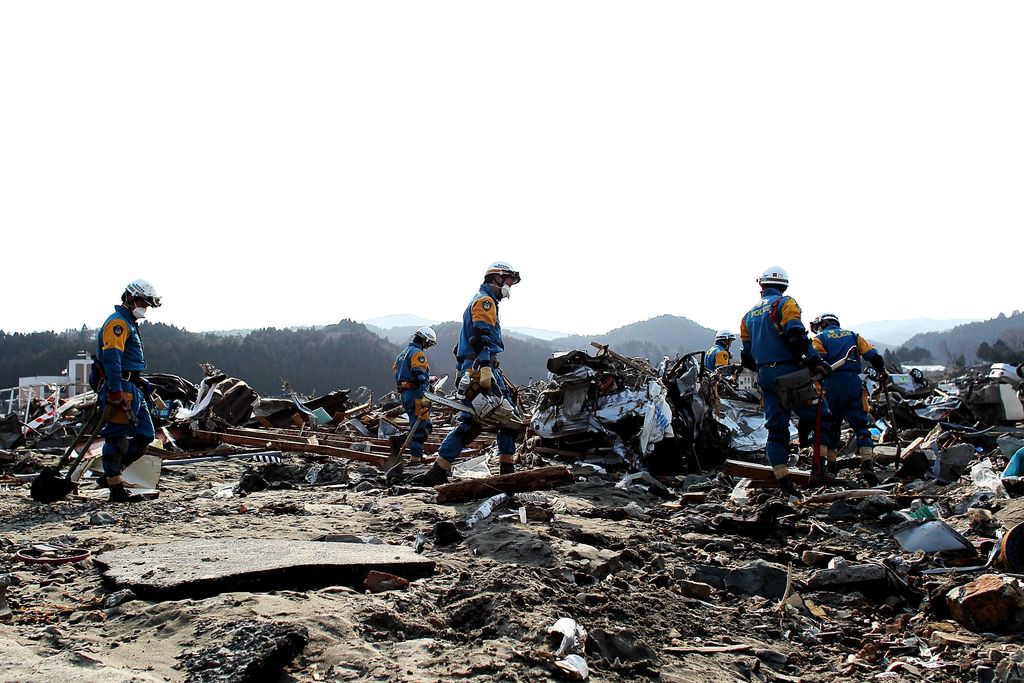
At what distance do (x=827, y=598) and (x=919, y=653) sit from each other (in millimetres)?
700

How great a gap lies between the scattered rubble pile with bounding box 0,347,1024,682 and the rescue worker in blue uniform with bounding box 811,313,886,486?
1.45ft

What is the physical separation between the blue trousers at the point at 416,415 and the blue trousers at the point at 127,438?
3406mm

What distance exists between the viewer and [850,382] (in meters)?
8.63

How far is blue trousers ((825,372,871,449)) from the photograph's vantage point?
8.50m

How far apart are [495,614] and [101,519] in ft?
12.9

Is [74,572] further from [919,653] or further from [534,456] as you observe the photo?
[534,456]

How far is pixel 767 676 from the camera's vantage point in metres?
2.99

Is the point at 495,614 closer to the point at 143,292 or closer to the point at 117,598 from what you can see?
the point at 117,598

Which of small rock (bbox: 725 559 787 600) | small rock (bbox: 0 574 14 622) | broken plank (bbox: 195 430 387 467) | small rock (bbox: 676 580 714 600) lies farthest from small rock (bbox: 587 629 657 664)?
broken plank (bbox: 195 430 387 467)

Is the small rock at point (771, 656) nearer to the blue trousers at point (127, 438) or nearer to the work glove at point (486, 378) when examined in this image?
the work glove at point (486, 378)

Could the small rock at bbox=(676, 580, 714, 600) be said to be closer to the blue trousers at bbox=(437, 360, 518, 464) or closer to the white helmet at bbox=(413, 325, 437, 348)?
the blue trousers at bbox=(437, 360, 518, 464)

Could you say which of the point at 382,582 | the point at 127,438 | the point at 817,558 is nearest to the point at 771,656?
the point at 817,558

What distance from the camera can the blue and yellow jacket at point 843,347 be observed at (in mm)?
8648

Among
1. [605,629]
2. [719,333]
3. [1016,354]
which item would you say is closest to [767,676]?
[605,629]
